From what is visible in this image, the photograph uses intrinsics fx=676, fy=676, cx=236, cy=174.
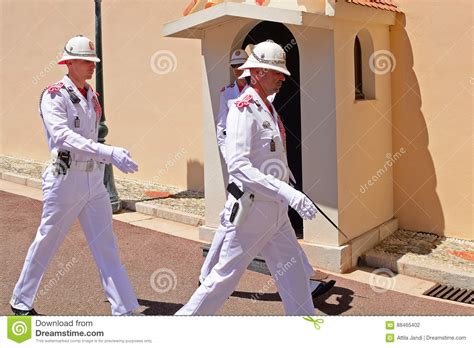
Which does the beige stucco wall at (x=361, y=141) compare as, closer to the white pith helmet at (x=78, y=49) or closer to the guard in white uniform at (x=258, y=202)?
the guard in white uniform at (x=258, y=202)

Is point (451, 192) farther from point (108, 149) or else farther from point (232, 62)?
point (108, 149)

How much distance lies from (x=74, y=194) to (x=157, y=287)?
1382 mm

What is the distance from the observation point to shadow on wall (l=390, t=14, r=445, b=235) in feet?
24.2

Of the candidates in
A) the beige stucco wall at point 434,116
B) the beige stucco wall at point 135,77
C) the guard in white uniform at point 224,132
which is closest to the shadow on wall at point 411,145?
the beige stucco wall at point 434,116

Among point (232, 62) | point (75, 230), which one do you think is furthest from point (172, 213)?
point (232, 62)

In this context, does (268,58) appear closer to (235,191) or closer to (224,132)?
(235,191)

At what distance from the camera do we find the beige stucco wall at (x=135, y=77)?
10.0m

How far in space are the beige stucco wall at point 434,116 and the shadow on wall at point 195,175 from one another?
3257 millimetres

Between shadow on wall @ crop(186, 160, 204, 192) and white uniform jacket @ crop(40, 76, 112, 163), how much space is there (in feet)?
15.7

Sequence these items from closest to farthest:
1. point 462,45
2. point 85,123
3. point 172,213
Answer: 1. point 85,123
2. point 462,45
3. point 172,213

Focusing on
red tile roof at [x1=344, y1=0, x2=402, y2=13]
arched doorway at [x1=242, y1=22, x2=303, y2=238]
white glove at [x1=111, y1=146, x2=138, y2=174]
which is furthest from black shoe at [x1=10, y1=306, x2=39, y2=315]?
red tile roof at [x1=344, y1=0, x2=402, y2=13]

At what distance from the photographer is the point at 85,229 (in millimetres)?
5105

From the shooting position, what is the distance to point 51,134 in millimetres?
4828

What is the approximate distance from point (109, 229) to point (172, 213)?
354cm
